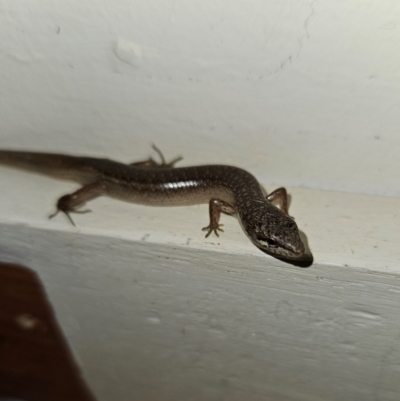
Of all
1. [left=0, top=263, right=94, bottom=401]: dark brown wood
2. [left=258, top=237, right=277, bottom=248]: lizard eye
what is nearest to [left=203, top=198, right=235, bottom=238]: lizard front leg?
[left=258, top=237, right=277, bottom=248]: lizard eye

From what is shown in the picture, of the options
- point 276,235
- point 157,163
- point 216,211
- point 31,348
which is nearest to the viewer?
point 276,235

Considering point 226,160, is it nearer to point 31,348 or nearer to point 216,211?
point 216,211

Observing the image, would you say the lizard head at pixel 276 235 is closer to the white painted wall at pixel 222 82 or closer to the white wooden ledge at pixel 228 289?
the white wooden ledge at pixel 228 289

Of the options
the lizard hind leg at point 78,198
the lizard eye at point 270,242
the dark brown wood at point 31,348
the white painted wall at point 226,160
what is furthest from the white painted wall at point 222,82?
the dark brown wood at point 31,348

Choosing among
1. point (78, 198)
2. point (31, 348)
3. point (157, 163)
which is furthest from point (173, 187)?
point (31, 348)

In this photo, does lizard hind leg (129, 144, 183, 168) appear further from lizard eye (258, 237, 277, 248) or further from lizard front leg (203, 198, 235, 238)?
lizard eye (258, 237, 277, 248)
